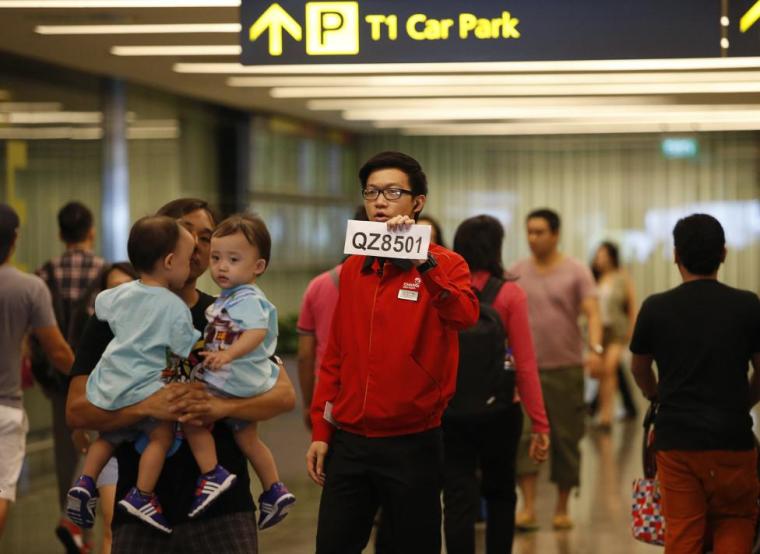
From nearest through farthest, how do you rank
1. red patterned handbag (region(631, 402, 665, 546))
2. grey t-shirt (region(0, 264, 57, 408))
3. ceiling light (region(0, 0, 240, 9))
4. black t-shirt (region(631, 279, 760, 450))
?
1. black t-shirt (region(631, 279, 760, 450))
2. red patterned handbag (region(631, 402, 665, 546))
3. grey t-shirt (region(0, 264, 57, 408))
4. ceiling light (region(0, 0, 240, 9))

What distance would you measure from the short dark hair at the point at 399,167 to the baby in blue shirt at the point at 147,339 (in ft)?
2.13

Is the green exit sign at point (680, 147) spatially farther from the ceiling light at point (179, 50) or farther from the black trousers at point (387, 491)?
the black trousers at point (387, 491)

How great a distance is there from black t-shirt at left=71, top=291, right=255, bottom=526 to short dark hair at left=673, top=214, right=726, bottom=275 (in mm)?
1964

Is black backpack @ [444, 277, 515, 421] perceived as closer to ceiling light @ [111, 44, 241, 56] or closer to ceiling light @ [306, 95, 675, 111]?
ceiling light @ [111, 44, 241, 56]

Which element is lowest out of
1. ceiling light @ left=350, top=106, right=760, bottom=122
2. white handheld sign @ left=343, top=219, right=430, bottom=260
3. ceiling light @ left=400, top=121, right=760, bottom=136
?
white handheld sign @ left=343, top=219, right=430, bottom=260

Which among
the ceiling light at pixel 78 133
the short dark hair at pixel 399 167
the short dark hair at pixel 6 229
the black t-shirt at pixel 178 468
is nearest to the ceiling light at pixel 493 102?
the ceiling light at pixel 78 133

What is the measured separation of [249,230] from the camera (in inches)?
142

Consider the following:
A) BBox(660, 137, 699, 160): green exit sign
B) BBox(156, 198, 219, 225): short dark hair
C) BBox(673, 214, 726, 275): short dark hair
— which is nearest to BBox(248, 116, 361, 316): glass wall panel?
BBox(660, 137, 699, 160): green exit sign

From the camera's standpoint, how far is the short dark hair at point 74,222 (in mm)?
7336

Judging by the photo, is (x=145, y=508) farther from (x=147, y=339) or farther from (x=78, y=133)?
(x=78, y=133)

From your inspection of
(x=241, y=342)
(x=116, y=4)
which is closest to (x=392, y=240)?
(x=241, y=342)

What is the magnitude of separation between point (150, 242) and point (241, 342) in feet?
1.23

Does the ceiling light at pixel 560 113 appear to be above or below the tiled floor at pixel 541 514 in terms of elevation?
above

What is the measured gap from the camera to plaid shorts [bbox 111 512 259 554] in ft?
11.4
